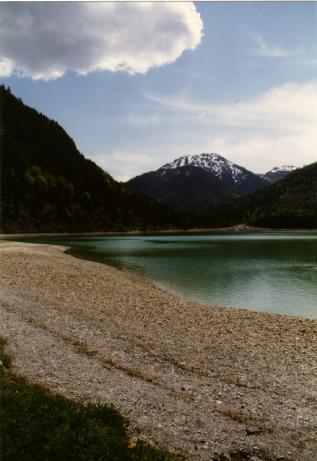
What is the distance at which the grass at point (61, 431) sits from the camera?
817 centimetres

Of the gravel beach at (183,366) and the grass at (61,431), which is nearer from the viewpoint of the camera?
the grass at (61,431)

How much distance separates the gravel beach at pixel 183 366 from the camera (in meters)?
10.6

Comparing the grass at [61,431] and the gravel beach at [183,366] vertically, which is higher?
the grass at [61,431]

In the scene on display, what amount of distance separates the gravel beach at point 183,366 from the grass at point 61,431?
0.96 meters

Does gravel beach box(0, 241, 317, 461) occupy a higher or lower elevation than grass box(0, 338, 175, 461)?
lower

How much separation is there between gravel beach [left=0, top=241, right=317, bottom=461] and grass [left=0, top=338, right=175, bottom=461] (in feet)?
3.16

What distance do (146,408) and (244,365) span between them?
22.9 feet

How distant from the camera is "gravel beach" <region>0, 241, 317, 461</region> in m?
10.6

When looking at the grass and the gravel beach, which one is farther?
the gravel beach

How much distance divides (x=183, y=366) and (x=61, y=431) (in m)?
8.12

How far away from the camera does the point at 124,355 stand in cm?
1688

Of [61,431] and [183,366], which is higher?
[61,431]

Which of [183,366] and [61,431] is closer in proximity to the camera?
[61,431]

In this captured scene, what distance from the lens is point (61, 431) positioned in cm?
890
